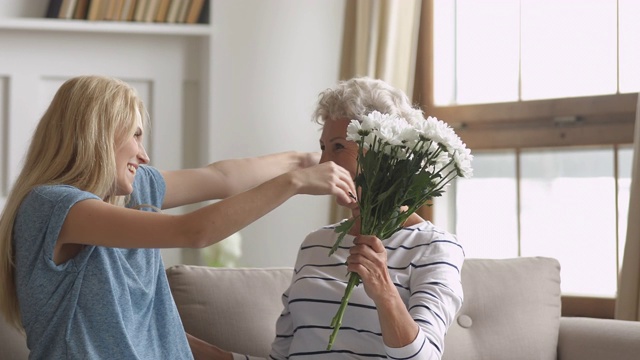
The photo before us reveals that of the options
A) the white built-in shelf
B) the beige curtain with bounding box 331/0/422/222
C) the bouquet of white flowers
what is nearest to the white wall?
the white built-in shelf

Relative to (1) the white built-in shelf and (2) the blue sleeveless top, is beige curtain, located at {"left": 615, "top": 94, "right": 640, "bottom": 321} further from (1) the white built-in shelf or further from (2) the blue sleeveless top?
(1) the white built-in shelf

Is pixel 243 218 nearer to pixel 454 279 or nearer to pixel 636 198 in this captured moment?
pixel 454 279

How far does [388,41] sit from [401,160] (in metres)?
2.01

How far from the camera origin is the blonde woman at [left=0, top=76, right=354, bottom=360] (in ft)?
5.89

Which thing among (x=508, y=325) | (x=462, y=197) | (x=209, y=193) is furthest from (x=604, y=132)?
(x=209, y=193)

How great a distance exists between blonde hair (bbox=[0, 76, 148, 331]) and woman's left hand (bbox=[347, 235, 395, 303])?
51 centimetres

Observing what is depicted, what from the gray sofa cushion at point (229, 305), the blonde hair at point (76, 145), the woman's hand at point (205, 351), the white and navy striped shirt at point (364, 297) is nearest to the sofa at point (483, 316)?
the gray sofa cushion at point (229, 305)

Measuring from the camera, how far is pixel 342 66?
383 centimetres

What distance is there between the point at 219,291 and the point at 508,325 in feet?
2.50

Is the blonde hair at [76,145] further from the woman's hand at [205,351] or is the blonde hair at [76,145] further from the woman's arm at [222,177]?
the woman's hand at [205,351]

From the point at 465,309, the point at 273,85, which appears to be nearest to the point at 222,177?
the point at 465,309

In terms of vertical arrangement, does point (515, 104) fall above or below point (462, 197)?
above

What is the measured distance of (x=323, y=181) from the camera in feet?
5.88

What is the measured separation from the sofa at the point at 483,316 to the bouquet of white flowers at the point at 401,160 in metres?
0.76
